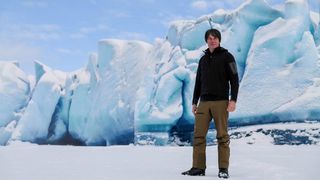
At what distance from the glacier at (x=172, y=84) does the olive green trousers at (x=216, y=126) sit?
832cm

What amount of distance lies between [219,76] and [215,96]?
144 mm

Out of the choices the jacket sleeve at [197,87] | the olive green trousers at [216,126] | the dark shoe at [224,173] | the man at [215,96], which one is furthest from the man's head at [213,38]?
the dark shoe at [224,173]

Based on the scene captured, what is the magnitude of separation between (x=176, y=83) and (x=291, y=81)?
371cm

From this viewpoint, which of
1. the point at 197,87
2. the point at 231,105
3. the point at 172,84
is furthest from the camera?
the point at 172,84

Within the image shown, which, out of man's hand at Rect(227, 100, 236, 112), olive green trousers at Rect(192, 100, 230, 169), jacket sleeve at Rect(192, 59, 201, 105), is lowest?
olive green trousers at Rect(192, 100, 230, 169)

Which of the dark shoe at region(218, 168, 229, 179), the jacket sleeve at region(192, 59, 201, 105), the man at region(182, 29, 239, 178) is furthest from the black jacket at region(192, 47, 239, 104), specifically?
the dark shoe at region(218, 168, 229, 179)

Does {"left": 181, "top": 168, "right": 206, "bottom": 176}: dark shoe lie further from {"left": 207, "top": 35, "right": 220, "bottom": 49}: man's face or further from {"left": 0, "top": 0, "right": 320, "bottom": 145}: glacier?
{"left": 0, "top": 0, "right": 320, "bottom": 145}: glacier

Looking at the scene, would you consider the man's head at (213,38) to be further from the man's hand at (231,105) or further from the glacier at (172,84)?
the glacier at (172,84)

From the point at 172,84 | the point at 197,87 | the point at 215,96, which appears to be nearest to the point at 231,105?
the point at 215,96

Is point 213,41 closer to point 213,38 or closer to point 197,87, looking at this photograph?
point 213,38

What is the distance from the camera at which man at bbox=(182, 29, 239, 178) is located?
10.3 feet

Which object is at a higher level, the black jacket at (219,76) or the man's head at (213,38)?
the man's head at (213,38)

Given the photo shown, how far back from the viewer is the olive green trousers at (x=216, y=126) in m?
3.10

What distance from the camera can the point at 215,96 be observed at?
10.5 ft
